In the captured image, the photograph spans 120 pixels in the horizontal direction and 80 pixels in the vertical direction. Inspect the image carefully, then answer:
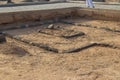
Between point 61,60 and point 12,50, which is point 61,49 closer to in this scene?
point 61,60

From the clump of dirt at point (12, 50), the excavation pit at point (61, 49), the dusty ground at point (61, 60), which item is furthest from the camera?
the clump of dirt at point (12, 50)

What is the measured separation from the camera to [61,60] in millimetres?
5680

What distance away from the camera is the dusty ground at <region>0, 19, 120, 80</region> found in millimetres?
4770

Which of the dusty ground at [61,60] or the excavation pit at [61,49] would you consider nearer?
the dusty ground at [61,60]

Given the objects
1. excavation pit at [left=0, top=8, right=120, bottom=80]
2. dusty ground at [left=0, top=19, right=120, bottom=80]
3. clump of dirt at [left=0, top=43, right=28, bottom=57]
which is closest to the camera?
dusty ground at [left=0, top=19, right=120, bottom=80]

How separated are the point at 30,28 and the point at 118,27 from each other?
3087mm

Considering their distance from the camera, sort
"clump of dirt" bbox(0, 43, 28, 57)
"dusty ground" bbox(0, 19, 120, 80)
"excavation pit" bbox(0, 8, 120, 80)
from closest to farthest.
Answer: "dusty ground" bbox(0, 19, 120, 80) < "excavation pit" bbox(0, 8, 120, 80) < "clump of dirt" bbox(0, 43, 28, 57)

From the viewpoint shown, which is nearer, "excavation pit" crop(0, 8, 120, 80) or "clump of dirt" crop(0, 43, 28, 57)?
"excavation pit" crop(0, 8, 120, 80)

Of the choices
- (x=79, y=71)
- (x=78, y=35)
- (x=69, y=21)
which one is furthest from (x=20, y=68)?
(x=69, y=21)

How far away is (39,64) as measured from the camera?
542cm

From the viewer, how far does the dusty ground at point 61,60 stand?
477 centimetres

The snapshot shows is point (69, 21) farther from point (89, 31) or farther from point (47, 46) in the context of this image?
point (47, 46)

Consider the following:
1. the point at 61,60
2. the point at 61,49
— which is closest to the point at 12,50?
the point at 61,49

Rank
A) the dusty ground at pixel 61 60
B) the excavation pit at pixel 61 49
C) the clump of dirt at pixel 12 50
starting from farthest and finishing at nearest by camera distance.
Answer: the clump of dirt at pixel 12 50 → the excavation pit at pixel 61 49 → the dusty ground at pixel 61 60
